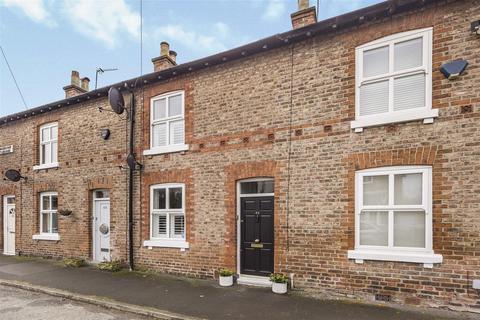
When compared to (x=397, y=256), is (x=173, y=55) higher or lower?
higher

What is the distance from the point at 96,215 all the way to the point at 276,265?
Result: 6.74 meters

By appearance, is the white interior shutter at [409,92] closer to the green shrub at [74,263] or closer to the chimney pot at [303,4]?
the chimney pot at [303,4]

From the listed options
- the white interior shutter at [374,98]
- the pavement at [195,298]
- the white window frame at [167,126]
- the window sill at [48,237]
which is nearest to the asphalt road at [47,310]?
the pavement at [195,298]

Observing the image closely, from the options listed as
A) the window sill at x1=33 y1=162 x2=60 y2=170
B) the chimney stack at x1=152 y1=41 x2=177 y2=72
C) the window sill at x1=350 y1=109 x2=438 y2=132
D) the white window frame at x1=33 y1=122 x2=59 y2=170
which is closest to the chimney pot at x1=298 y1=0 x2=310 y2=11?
the window sill at x1=350 y1=109 x2=438 y2=132

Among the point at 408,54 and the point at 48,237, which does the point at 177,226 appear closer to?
the point at 48,237

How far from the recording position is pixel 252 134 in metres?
7.85

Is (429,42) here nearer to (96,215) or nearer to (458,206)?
(458,206)

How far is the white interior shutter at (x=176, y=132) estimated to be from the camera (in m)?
9.09

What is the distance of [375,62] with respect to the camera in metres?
6.71

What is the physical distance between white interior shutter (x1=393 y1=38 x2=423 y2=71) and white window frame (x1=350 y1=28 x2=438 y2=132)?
0.27ft

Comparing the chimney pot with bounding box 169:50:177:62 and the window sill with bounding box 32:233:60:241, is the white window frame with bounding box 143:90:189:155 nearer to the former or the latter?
the chimney pot with bounding box 169:50:177:62

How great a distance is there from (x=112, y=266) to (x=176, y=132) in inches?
177

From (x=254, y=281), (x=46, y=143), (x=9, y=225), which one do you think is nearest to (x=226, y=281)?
(x=254, y=281)

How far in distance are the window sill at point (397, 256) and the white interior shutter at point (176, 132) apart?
543cm
